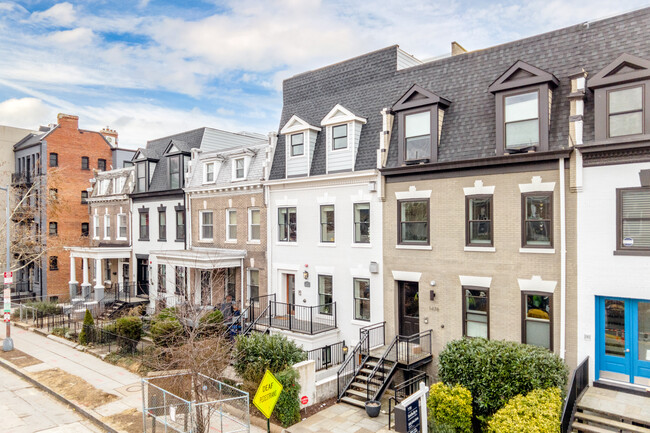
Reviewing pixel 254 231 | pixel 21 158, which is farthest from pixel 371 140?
pixel 21 158

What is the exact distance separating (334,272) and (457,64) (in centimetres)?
949

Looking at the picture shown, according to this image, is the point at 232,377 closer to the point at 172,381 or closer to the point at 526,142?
the point at 172,381

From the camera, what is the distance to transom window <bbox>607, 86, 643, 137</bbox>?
1185 centimetres

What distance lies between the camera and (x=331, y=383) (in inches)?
580

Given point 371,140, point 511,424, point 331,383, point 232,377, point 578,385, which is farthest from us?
point 371,140

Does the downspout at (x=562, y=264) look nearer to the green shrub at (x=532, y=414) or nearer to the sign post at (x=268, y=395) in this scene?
the green shrub at (x=532, y=414)

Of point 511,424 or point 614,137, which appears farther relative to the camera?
point 614,137

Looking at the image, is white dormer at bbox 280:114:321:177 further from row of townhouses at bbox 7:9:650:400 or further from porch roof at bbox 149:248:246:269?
porch roof at bbox 149:248:246:269

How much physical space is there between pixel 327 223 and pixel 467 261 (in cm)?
652

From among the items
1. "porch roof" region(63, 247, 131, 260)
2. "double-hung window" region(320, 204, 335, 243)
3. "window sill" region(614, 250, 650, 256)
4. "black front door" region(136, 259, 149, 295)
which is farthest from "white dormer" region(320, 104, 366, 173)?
"porch roof" region(63, 247, 131, 260)

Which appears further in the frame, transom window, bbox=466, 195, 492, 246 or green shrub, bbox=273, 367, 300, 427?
transom window, bbox=466, 195, 492, 246

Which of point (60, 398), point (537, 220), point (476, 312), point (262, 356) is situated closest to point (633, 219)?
point (537, 220)

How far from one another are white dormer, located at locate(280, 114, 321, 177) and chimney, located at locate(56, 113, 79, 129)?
27.0 metres

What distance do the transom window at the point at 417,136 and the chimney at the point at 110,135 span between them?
34.9m
